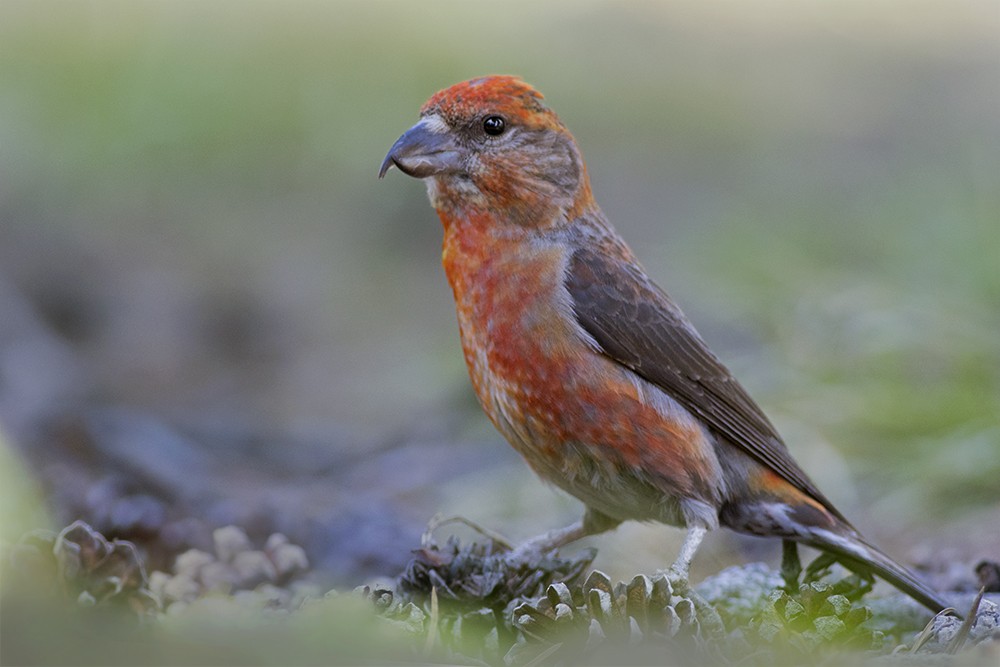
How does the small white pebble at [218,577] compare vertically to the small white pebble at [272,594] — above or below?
above

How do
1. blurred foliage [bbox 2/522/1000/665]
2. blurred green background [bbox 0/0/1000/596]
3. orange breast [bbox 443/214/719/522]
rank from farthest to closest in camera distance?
blurred green background [bbox 0/0/1000/596]
orange breast [bbox 443/214/719/522]
blurred foliage [bbox 2/522/1000/665]

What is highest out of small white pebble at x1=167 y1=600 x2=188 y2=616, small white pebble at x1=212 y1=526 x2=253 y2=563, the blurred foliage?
small white pebble at x1=212 y1=526 x2=253 y2=563

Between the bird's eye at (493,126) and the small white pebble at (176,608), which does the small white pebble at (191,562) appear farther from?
the bird's eye at (493,126)

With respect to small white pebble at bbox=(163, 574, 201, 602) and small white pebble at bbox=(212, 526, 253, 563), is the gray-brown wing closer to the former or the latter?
small white pebble at bbox=(212, 526, 253, 563)

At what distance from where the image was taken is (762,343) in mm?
6090

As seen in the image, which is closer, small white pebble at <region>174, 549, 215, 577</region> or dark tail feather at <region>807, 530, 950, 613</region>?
dark tail feather at <region>807, 530, 950, 613</region>

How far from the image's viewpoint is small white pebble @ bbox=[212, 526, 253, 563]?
3.53 metres

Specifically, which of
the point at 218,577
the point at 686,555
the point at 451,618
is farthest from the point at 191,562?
the point at 686,555

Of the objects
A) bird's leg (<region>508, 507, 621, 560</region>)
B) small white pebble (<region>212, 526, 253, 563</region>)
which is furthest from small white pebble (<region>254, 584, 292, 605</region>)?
bird's leg (<region>508, 507, 621, 560</region>)

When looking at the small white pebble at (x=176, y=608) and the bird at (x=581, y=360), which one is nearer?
the small white pebble at (x=176, y=608)

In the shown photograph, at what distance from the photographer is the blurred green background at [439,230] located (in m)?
5.17

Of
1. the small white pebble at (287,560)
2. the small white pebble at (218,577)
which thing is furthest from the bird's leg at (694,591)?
the small white pebble at (218,577)

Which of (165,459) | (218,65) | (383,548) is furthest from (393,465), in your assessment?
(218,65)

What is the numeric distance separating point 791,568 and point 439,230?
5085mm
